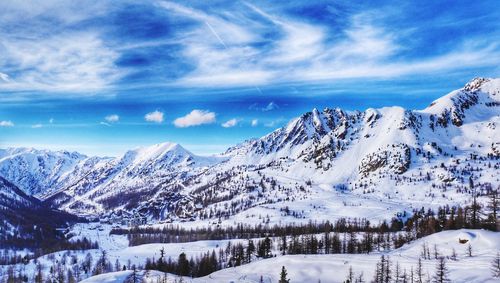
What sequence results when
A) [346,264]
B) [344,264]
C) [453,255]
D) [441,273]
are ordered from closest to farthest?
1. [441,273]
2. [453,255]
3. [346,264]
4. [344,264]

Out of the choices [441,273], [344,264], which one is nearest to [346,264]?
[344,264]

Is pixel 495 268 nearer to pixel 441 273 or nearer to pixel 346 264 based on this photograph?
pixel 441 273

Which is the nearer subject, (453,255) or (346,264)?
(453,255)

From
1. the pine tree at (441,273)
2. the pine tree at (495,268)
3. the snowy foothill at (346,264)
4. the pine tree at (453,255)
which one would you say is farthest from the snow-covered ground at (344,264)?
the pine tree at (441,273)

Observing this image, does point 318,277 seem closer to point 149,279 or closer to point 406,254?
point 406,254

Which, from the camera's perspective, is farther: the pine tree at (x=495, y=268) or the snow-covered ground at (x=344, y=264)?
the snow-covered ground at (x=344, y=264)

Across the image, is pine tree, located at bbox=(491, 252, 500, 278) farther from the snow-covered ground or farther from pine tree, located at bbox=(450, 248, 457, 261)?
pine tree, located at bbox=(450, 248, 457, 261)

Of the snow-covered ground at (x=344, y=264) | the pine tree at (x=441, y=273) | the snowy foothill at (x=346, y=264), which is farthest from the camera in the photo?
the snow-covered ground at (x=344, y=264)

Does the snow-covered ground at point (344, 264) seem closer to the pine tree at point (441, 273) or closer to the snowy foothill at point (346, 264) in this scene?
the snowy foothill at point (346, 264)

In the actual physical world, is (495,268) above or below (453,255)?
above

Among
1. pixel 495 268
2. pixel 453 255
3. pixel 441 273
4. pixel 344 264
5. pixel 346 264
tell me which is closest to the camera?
pixel 441 273

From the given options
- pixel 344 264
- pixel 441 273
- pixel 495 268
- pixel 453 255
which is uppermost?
pixel 441 273
